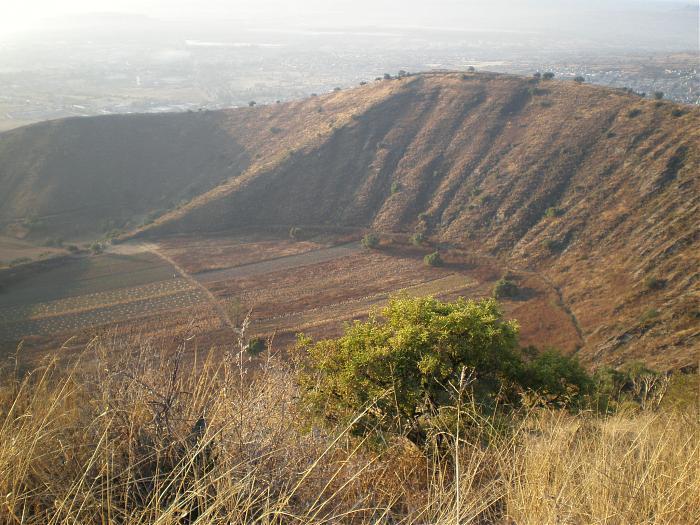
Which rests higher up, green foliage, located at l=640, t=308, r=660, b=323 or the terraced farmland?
green foliage, located at l=640, t=308, r=660, b=323

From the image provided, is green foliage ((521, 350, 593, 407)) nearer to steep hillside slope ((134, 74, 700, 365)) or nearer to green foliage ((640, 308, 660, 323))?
steep hillside slope ((134, 74, 700, 365))

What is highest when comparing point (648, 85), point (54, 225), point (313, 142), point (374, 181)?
point (648, 85)

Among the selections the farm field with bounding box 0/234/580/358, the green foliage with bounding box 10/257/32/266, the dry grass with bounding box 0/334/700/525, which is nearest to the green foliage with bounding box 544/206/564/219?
the farm field with bounding box 0/234/580/358

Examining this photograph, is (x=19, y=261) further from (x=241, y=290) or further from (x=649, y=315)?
(x=649, y=315)

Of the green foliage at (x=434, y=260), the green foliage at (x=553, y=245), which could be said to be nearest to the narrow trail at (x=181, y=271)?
the green foliage at (x=434, y=260)

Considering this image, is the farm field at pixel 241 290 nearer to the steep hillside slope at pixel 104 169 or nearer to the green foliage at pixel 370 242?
the green foliage at pixel 370 242

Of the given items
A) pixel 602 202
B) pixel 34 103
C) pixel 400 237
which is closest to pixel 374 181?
pixel 400 237

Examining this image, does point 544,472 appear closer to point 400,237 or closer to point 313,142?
point 400,237
